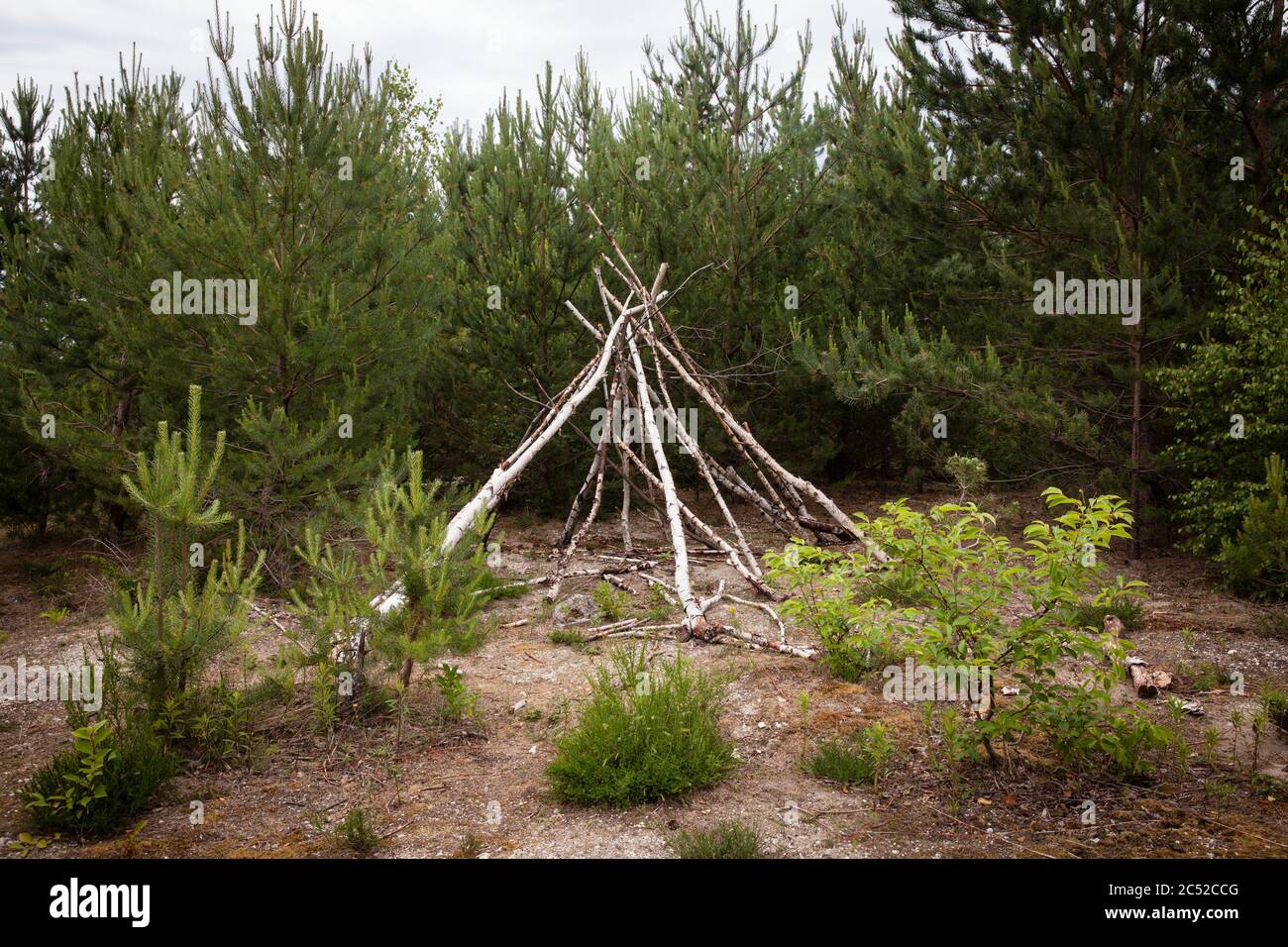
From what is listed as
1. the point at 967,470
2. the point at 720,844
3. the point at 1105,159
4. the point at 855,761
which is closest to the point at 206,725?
the point at 720,844

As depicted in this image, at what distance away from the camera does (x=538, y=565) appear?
9.46 metres

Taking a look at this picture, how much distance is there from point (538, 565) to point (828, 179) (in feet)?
22.7

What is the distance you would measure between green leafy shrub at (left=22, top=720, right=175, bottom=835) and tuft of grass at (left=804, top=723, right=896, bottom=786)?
315 cm

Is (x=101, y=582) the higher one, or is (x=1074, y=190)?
(x=1074, y=190)

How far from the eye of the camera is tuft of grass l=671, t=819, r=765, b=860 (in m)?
3.62

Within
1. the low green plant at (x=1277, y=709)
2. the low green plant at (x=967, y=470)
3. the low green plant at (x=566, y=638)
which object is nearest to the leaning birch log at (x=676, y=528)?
the low green plant at (x=566, y=638)

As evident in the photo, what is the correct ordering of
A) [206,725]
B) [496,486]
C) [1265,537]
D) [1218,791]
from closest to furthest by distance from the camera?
[1218,791] < [206,725] < [1265,537] < [496,486]

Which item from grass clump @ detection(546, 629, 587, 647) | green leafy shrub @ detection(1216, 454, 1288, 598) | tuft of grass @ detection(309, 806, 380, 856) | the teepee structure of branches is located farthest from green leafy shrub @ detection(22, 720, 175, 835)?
green leafy shrub @ detection(1216, 454, 1288, 598)

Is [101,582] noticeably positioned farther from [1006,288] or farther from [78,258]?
[1006,288]

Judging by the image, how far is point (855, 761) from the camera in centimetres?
443

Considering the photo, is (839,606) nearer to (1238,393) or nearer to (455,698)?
(455,698)

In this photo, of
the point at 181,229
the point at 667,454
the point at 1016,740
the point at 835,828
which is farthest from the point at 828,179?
the point at 835,828

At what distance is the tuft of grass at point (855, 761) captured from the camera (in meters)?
4.40

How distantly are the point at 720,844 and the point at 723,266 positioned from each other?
8806mm
